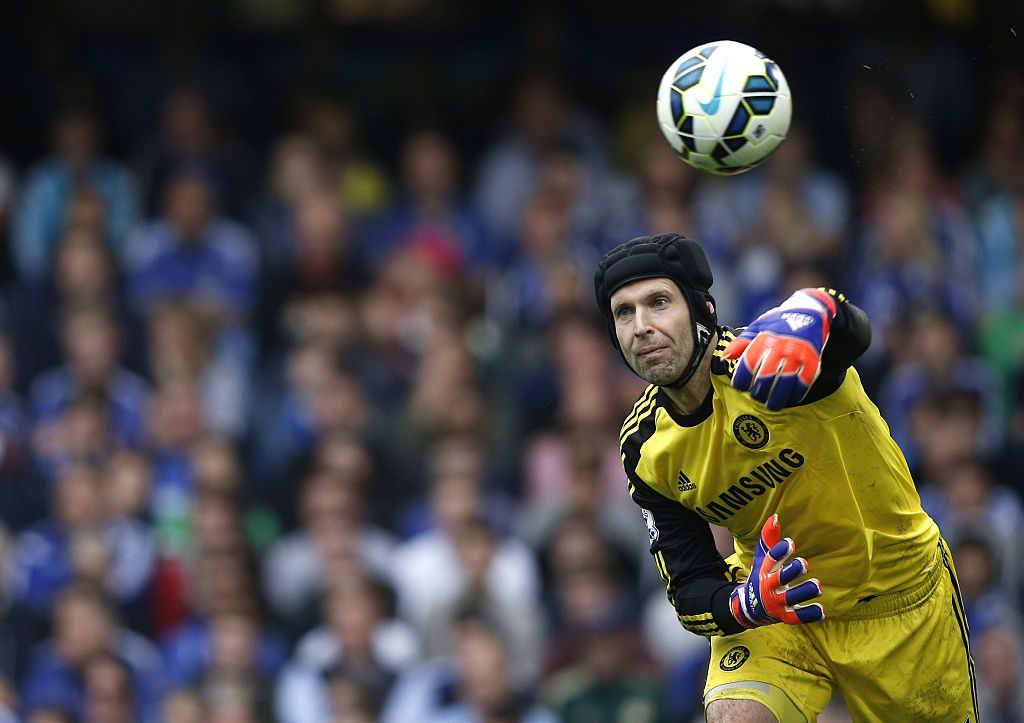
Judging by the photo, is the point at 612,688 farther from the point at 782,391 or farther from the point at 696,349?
the point at 782,391

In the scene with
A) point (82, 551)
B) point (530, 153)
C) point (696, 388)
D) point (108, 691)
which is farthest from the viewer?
point (530, 153)

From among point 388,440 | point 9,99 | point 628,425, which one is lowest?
point 628,425

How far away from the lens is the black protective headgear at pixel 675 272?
557 centimetres

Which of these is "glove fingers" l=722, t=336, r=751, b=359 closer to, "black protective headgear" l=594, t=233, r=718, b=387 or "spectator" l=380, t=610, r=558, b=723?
"black protective headgear" l=594, t=233, r=718, b=387

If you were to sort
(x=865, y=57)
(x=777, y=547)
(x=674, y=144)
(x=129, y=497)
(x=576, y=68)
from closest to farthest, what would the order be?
(x=777, y=547)
(x=674, y=144)
(x=129, y=497)
(x=865, y=57)
(x=576, y=68)

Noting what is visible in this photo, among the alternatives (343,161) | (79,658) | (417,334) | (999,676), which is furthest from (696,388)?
(343,161)

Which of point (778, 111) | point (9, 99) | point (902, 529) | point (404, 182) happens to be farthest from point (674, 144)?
point (9, 99)

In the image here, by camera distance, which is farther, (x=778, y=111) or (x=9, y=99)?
(x=9, y=99)

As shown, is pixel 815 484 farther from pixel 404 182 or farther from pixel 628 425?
pixel 404 182

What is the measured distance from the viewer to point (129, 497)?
10.7 meters

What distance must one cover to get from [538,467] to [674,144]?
4.44 meters

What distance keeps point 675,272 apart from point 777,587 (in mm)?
1073

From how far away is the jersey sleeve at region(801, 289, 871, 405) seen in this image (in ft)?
17.7

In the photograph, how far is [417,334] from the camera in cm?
1133
